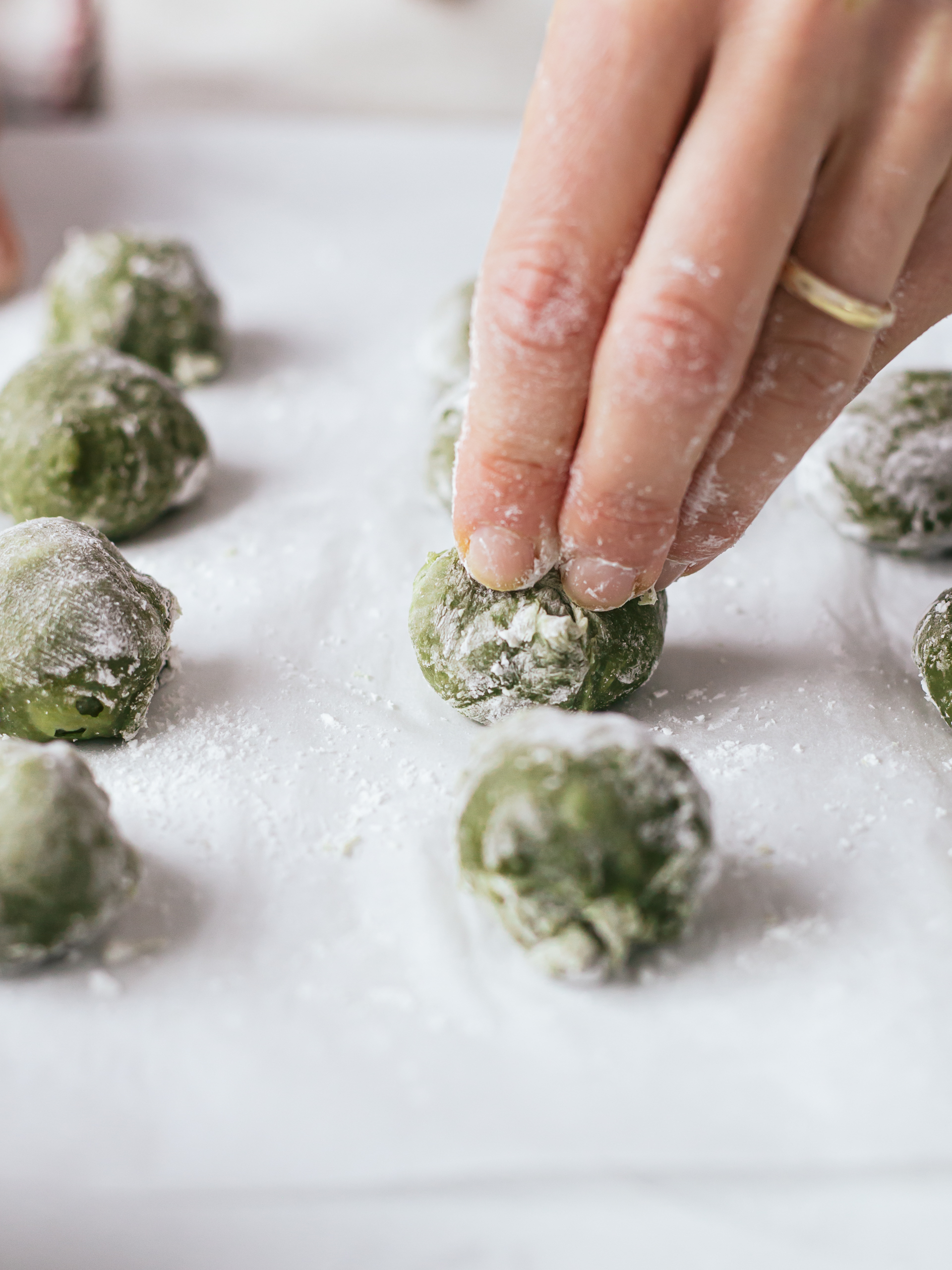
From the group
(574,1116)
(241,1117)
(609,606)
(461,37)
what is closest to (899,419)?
(609,606)

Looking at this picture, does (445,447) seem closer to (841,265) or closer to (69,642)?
(69,642)

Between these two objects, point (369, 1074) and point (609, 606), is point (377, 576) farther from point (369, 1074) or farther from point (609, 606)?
point (369, 1074)

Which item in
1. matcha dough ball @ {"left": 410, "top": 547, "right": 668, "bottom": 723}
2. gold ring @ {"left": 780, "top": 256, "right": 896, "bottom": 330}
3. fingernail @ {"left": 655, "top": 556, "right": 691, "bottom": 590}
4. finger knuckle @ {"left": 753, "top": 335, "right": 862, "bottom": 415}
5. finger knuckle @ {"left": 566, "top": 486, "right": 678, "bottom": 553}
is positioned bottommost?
matcha dough ball @ {"left": 410, "top": 547, "right": 668, "bottom": 723}

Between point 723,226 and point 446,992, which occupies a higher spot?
point 723,226

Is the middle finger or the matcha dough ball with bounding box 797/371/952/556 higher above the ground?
the middle finger

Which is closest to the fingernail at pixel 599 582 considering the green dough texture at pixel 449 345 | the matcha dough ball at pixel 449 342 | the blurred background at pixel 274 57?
the green dough texture at pixel 449 345

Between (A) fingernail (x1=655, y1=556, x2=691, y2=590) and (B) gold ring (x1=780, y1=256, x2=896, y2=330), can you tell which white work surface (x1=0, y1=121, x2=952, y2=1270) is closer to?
(A) fingernail (x1=655, y1=556, x2=691, y2=590)

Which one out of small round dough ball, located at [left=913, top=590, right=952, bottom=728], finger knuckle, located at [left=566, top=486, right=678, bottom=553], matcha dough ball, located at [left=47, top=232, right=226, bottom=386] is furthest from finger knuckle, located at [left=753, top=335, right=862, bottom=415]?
matcha dough ball, located at [left=47, top=232, right=226, bottom=386]

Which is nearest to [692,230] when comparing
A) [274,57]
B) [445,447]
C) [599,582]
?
[599,582]
